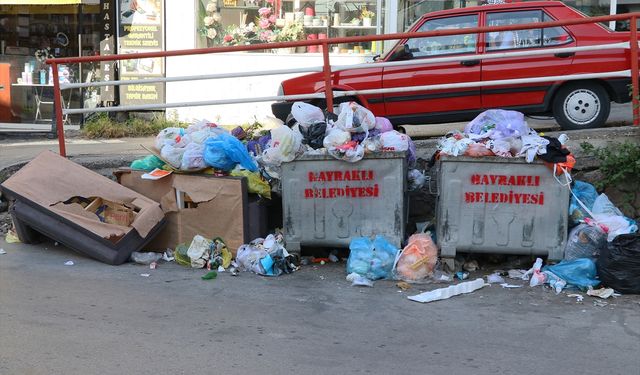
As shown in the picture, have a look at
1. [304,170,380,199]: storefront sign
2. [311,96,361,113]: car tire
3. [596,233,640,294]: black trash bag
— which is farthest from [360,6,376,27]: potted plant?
[596,233,640,294]: black trash bag

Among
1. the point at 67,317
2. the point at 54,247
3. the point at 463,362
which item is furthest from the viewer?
the point at 54,247

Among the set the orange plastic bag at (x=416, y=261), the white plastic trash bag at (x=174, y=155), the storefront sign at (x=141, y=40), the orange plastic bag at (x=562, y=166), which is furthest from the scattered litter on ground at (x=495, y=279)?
the storefront sign at (x=141, y=40)

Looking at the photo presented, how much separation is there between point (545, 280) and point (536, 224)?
0.46 m

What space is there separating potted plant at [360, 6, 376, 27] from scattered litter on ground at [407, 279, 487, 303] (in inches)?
343

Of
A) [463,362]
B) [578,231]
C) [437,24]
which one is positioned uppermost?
[437,24]

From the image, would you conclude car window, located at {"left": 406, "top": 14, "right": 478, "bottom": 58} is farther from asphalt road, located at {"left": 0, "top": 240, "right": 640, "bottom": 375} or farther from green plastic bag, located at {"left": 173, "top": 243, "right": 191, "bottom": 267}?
green plastic bag, located at {"left": 173, "top": 243, "right": 191, "bottom": 267}

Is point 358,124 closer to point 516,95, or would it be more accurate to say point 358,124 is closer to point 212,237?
point 212,237

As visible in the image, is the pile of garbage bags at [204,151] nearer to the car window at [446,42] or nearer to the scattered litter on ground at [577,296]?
the scattered litter on ground at [577,296]

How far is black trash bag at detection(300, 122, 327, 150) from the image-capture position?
6720mm

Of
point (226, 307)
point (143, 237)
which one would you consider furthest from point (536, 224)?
point (143, 237)

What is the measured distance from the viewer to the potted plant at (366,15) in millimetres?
13984

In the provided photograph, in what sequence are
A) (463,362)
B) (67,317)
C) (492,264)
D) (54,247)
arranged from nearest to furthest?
(463,362)
(67,317)
(492,264)
(54,247)

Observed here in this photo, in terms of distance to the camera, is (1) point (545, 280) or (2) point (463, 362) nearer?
(2) point (463, 362)

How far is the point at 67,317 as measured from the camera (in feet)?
17.3
